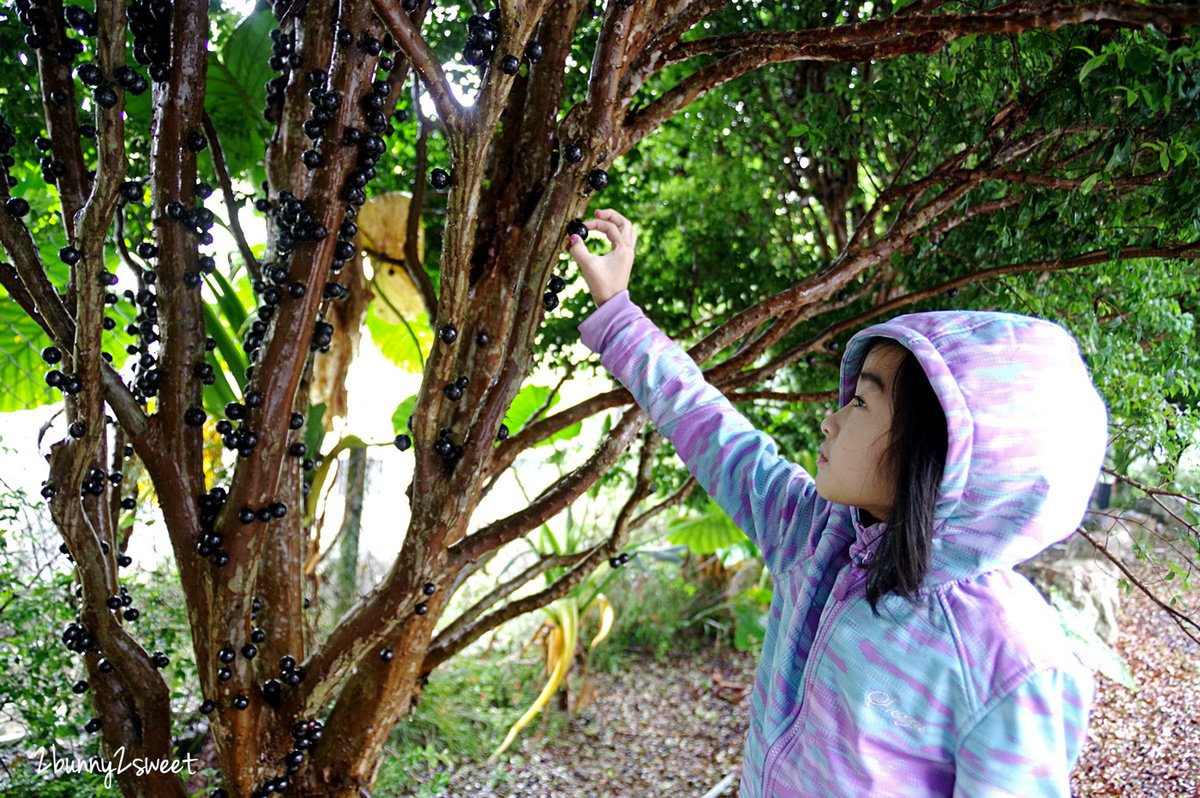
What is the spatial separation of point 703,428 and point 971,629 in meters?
0.41

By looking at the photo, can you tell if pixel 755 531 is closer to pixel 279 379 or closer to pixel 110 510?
pixel 279 379

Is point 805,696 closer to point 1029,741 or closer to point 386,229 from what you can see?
point 1029,741

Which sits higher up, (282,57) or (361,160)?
(282,57)

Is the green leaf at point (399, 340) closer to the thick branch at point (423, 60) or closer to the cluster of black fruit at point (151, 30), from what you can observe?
the cluster of black fruit at point (151, 30)

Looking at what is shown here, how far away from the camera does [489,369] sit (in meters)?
1.13

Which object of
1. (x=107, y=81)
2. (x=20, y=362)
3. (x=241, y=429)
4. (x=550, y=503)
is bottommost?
(x=550, y=503)

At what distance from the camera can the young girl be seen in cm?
82

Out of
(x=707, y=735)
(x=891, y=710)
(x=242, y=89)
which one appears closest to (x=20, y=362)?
(x=242, y=89)

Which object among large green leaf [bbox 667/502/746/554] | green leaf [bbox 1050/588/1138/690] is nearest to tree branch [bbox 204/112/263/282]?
large green leaf [bbox 667/502/746/554]

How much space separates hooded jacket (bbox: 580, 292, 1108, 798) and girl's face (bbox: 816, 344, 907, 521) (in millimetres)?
43

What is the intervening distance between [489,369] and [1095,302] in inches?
65.0

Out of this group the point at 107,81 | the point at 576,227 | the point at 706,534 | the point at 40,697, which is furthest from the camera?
the point at 706,534

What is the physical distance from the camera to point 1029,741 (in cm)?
80

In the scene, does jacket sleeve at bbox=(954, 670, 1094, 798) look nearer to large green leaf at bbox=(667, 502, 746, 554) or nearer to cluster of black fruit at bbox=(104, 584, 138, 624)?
cluster of black fruit at bbox=(104, 584, 138, 624)
